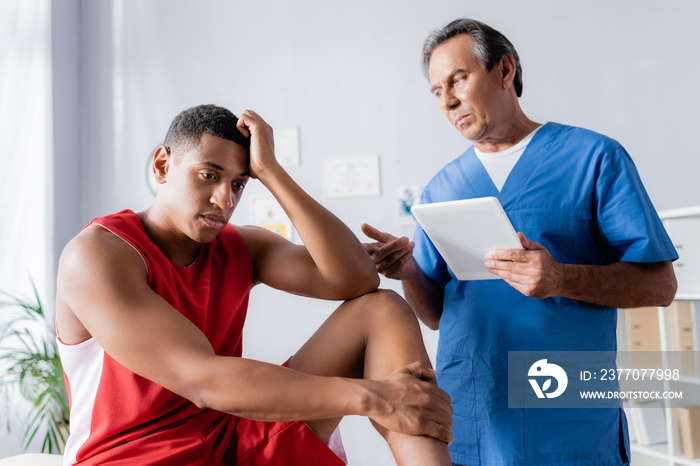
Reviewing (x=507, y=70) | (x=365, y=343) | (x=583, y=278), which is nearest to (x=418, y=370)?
(x=365, y=343)

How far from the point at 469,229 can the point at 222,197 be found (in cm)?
48

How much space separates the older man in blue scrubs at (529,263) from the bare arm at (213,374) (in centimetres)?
36

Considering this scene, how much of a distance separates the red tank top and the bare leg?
202 mm

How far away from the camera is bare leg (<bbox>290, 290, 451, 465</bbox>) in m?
1.06

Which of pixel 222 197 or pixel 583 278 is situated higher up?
pixel 222 197

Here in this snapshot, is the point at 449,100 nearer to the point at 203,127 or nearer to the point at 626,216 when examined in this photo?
the point at 626,216

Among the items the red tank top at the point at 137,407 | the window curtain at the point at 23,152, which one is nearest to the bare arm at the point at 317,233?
the red tank top at the point at 137,407

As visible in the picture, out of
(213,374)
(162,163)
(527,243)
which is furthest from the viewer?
(162,163)

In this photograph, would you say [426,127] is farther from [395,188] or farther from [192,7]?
[192,7]

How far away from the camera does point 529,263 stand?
112cm

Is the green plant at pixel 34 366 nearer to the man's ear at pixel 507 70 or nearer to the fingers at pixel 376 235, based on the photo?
the fingers at pixel 376 235

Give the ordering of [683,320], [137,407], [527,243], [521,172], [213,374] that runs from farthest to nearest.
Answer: [683,320] < [521,172] < [527,243] < [137,407] < [213,374]

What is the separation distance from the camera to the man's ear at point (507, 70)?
1.41 m

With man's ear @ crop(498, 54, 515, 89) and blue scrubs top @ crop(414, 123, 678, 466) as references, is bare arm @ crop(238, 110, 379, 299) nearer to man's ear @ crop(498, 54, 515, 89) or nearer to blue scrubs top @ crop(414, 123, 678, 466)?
blue scrubs top @ crop(414, 123, 678, 466)
